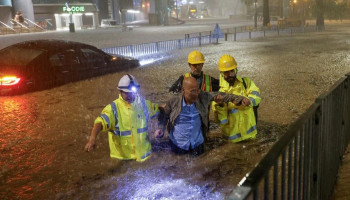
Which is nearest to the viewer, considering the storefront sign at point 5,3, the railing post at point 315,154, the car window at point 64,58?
the railing post at point 315,154

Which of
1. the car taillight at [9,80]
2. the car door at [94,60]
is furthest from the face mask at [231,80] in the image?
the car door at [94,60]

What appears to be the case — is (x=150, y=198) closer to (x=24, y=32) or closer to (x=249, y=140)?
(x=249, y=140)

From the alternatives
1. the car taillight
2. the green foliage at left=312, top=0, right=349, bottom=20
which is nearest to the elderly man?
the car taillight

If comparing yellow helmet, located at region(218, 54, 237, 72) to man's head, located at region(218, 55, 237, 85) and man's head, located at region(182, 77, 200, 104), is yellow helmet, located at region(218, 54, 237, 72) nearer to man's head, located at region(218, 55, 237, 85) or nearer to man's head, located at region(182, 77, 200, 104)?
man's head, located at region(218, 55, 237, 85)

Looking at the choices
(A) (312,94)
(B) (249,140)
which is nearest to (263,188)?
(B) (249,140)

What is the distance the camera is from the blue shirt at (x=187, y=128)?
4.96 m

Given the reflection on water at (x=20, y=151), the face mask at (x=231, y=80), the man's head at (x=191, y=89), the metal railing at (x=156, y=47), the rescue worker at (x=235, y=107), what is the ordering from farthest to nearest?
1. the metal railing at (x=156, y=47)
2. the face mask at (x=231, y=80)
3. the rescue worker at (x=235, y=107)
4. the man's head at (x=191, y=89)
5. the reflection on water at (x=20, y=151)

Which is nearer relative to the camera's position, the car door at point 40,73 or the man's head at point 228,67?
the man's head at point 228,67

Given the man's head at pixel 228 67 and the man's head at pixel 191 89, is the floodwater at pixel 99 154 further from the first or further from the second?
the man's head at pixel 228 67

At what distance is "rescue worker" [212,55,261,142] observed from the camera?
5.29 meters

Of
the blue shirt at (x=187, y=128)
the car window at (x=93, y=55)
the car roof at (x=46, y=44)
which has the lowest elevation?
the blue shirt at (x=187, y=128)

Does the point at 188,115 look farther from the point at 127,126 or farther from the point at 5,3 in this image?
the point at 5,3

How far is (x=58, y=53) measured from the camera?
10477mm

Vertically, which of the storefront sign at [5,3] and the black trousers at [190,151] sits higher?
the storefront sign at [5,3]
